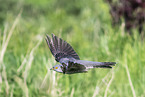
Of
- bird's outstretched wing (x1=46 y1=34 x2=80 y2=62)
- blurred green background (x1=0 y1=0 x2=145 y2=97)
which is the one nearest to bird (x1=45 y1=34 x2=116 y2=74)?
bird's outstretched wing (x1=46 y1=34 x2=80 y2=62)

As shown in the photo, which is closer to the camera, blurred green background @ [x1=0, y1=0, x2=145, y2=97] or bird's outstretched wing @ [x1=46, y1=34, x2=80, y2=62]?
bird's outstretched wing @ [x1=46, y1=34, x2=80, y2=62]

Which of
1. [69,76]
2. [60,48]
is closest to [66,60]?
[60,48]

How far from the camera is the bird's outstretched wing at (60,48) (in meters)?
0.66

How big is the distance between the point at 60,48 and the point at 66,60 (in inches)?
2.1

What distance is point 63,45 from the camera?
67 cm

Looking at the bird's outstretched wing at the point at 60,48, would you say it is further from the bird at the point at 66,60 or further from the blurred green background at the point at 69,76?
the blurred green background at the point at 69,76

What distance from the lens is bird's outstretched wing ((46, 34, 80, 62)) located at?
2.16 feet

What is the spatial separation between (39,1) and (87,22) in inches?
61.8

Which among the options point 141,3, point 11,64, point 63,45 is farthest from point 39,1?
point 63,45

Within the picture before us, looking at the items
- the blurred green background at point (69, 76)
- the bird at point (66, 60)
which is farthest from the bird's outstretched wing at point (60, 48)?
the blurred green background at point (69, 76)

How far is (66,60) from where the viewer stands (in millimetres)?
630

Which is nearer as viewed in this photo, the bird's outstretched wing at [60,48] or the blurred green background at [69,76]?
the bird's outstretched wing at [60,48]

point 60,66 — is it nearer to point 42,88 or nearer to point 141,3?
point 42,88

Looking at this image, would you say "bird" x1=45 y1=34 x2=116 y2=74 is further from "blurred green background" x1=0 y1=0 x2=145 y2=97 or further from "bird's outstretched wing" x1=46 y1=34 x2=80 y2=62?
"blurred green background" x1=0 y1=0 x2=145 y2=97
